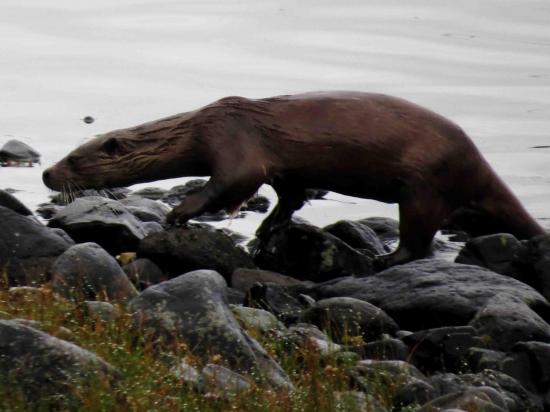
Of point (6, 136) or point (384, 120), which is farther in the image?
point (6, 136)

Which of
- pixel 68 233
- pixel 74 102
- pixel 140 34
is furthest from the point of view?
pixel 140 34

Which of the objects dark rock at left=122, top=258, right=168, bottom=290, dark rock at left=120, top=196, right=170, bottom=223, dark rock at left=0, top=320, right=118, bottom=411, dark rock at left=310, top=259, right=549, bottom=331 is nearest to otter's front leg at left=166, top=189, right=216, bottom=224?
dark rock at left=122, top=258, right=168, bottom=290

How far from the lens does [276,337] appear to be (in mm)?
7766

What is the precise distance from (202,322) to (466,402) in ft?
3.80

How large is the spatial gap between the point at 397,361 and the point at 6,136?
7144 millimetres

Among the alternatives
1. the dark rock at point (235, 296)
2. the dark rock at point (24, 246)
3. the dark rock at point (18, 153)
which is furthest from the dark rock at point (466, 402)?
the dark rock at point (18, 153)

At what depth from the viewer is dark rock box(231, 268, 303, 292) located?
948 centimetres

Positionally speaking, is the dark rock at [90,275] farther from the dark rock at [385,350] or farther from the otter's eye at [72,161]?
the otter's eye at [72,161]

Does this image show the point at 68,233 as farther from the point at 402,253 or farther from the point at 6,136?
the point at 6,136

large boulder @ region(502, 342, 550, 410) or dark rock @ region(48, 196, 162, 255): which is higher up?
large boulder @ region(502, 342, 550, 410)

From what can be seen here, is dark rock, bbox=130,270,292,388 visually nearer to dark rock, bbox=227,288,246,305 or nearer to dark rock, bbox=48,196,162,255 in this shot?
dark rock, bbox=227,288,246,305

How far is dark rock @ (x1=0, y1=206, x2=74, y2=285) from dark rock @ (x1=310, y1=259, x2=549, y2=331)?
4.16 feet

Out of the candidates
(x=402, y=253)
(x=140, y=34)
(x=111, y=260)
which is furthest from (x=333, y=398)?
(x=140, y=34)

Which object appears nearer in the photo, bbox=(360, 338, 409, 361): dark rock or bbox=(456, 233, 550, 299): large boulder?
bbox=(360, 338, 409, 361): dark rock
